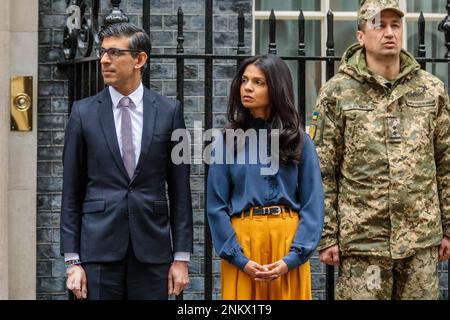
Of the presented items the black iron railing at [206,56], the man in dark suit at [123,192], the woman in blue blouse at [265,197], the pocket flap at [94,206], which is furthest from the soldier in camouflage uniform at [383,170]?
the pocket flap at [94,206]

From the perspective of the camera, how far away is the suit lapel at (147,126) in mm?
6316

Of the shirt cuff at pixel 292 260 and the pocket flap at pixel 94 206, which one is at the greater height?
the pocket flap at pixel 94 206

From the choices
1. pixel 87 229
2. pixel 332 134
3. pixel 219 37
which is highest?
pixel 219 37

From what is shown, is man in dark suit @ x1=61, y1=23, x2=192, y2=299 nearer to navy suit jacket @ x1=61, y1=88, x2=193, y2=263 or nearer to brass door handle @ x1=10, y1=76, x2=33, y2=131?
navy suit jacket @ x1=61, y1=88, x2=193, y2=263

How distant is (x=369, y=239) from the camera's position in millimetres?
6617

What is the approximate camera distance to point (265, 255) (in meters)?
6.30

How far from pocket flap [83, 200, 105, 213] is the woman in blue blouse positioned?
1.71 ft

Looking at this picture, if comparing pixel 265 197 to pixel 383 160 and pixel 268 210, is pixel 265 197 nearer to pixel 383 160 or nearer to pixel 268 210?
pixel 268 210

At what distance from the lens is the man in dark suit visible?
6270 mm

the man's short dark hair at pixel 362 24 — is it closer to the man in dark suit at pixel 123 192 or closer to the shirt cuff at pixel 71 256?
the man in dark suit at pixel 123 192

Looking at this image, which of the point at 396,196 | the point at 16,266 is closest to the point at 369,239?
the point at 396,196

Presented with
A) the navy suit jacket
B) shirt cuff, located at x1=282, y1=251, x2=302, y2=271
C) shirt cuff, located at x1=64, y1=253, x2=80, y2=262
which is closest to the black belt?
shirt cuff, located at x1=282, y1=251, x2=302, y2=271
